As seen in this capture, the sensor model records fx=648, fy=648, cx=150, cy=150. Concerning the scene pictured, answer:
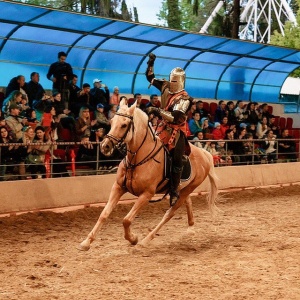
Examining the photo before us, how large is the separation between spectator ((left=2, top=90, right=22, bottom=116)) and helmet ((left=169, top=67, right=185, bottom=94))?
501cm

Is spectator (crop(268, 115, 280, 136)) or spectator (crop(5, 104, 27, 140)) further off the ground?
spectator (crop(5, 104, 27, 140))

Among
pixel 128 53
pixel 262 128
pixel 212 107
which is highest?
pixel 128 53

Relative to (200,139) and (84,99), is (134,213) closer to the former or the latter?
(84,99)

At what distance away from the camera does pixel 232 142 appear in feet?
60.4

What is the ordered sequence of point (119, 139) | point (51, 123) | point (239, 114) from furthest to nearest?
1. point (239, 114)
2. point (51, 123)
3. point (119, 139)

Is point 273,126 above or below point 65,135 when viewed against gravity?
below

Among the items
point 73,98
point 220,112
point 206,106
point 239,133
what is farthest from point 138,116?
point 206,106

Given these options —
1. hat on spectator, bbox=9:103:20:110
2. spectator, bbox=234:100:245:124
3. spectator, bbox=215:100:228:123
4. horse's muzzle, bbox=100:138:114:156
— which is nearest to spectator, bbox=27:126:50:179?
hat on spectator, bbox=9:103:20:110

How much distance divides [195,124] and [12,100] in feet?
20.5

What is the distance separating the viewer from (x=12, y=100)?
45.5 feet

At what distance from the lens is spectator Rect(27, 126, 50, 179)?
12.5 metres

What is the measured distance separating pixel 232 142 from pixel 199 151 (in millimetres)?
7484

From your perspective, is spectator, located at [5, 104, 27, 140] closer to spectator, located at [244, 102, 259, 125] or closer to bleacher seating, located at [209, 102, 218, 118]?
bleacher seating, located at [209, 102, 218, 118]

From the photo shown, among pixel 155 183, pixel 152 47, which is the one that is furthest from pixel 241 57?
pixel 155 183
